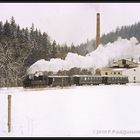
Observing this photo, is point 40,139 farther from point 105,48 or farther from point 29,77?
point 105,48

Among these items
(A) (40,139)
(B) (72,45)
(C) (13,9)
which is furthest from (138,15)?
(A) (40,139)

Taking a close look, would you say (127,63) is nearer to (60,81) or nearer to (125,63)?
(125,63)

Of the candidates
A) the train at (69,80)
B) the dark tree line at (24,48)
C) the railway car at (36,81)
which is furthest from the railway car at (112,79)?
the railway car at (36,81)

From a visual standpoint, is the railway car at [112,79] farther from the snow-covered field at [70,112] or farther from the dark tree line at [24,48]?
the dark tree line at [24,48]

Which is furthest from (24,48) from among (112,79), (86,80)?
(112,79)

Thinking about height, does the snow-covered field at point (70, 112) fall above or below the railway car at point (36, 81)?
below

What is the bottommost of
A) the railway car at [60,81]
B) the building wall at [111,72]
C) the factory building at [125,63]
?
the railway car at [60,81]
